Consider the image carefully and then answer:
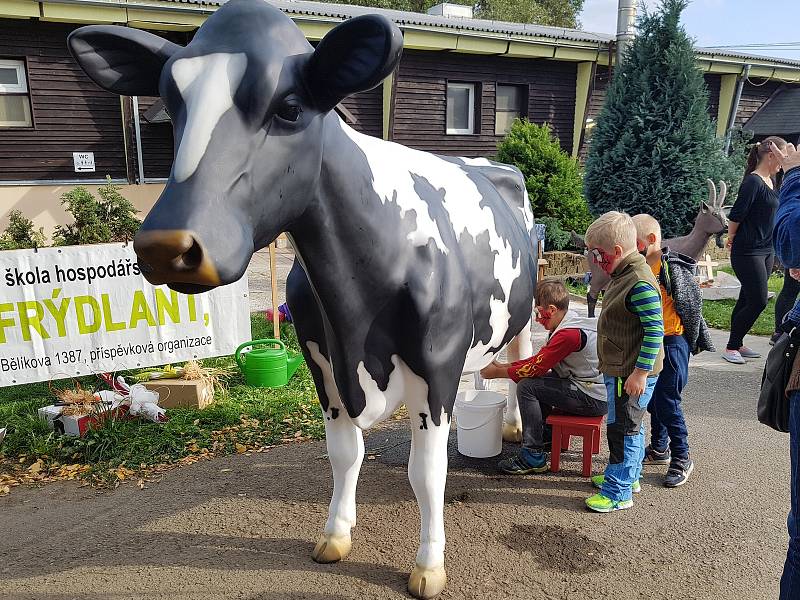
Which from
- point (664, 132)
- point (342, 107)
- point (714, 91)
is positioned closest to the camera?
point (342, 107)

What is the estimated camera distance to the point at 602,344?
10.5ft

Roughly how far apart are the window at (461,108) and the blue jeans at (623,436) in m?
11.3

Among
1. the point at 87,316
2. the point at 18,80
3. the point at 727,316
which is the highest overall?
the point at 18,80

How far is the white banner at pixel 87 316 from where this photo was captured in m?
4.44

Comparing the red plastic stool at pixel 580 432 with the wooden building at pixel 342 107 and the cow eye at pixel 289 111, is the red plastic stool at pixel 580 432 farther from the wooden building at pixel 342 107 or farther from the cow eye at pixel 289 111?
the wooden building at pixel 342 107

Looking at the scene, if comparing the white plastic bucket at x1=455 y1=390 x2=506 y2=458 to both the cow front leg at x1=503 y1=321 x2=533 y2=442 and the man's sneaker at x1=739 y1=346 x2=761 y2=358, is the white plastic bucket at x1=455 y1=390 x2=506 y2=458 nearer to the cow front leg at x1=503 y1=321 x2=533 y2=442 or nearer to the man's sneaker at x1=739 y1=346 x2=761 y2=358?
the cow front leg at x1=503 y1=321 x2=533 y2=442

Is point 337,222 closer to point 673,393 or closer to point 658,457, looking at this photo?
point 673,393

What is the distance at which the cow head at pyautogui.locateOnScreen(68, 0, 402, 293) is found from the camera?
1447 millimetres

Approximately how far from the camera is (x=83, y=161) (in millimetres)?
10914

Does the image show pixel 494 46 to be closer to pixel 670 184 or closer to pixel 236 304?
pixel 670 184

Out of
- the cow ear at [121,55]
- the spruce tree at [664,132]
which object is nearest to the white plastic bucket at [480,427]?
the cow ear at [121,55]

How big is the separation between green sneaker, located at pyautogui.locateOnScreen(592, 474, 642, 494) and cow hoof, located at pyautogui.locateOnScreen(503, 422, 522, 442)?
2.11 ft

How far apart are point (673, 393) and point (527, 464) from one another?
923mm

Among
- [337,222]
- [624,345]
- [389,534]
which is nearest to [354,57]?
[337,222]
